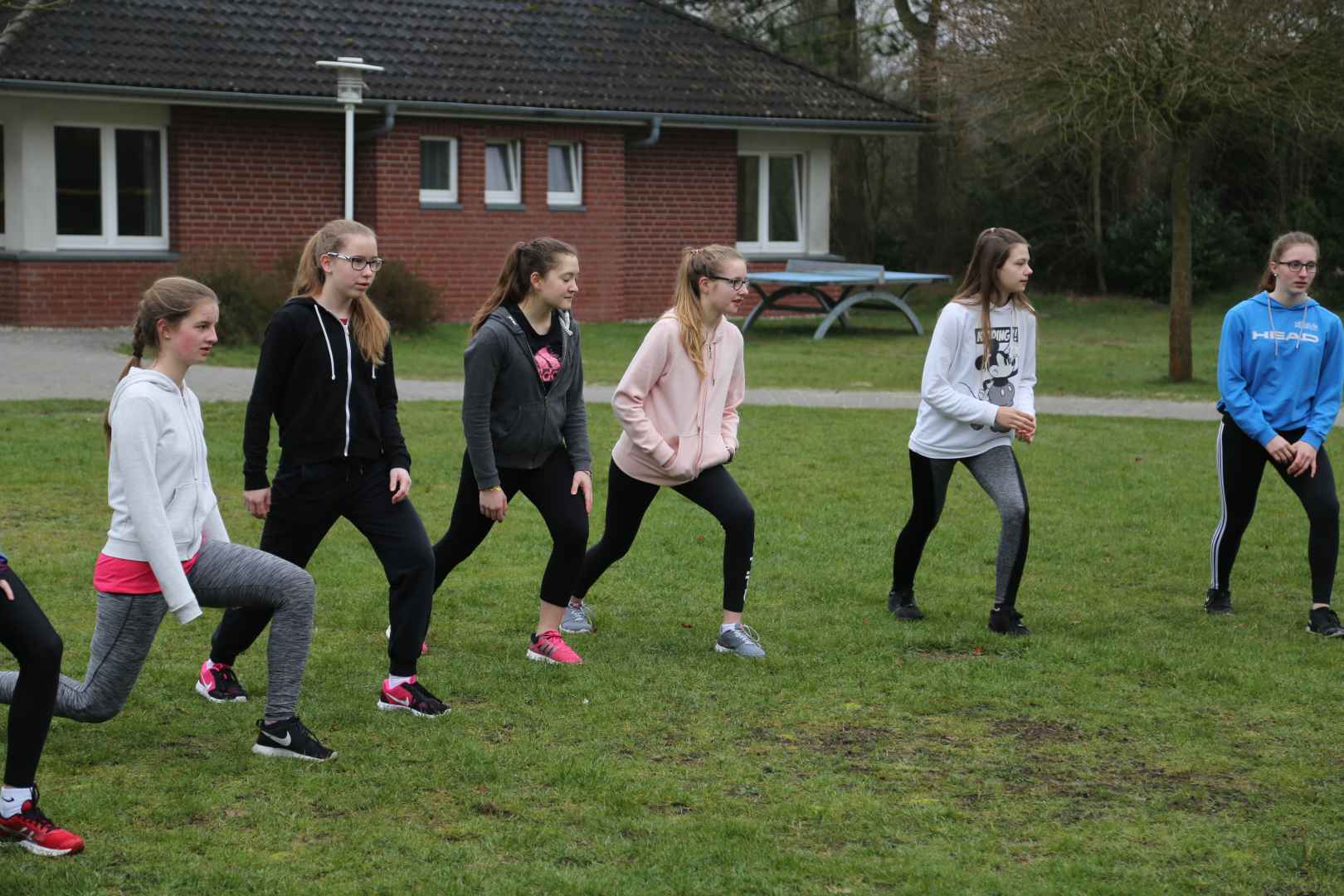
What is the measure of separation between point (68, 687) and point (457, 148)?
68.6ft

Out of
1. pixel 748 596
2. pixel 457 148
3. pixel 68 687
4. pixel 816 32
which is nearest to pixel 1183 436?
pixel 748 596

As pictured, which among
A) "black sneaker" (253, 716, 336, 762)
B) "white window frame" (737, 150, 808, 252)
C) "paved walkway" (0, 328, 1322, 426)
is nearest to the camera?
"black sneaker" (253, 716, 336, 762)

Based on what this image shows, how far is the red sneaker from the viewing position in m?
4.42

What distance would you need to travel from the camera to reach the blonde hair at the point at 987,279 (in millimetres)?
7156

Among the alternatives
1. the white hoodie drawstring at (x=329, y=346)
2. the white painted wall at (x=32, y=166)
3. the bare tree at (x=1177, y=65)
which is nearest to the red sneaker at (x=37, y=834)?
the white hoodie drawstring at (x=329, y=346)

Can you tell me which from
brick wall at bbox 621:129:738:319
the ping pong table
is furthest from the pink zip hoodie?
brick wall at bbox 621:129:738:319

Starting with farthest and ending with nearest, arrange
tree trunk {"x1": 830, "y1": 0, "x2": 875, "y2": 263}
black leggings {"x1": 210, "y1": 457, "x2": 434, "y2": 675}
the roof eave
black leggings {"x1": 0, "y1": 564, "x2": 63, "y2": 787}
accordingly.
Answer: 1. tree trunk {"x1": 830, "y1": 0, "x2": 875, "y2": 263}
2. the roof eave
3. black leggings {"x1": 210, "y1": 457, "x2": 434, "y2": 675}
4. black leggings {"x1": 0, "y1": 564, "x2": 63, "y2": 787}

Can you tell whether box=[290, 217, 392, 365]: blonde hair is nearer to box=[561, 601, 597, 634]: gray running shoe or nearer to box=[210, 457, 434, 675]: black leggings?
box=[210, 457, 434, 675]: black leggings

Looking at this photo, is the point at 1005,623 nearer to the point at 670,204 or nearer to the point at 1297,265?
the point at 1297,265

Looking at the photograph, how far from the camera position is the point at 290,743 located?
529cm

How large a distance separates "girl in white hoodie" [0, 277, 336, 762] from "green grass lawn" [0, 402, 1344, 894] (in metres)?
0.40

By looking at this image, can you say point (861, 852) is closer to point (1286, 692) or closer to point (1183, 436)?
point (1286, 692)

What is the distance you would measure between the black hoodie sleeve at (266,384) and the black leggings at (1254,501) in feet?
14.1

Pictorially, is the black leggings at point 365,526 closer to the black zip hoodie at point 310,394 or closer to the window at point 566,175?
the black zip hoodie at point 310,394
